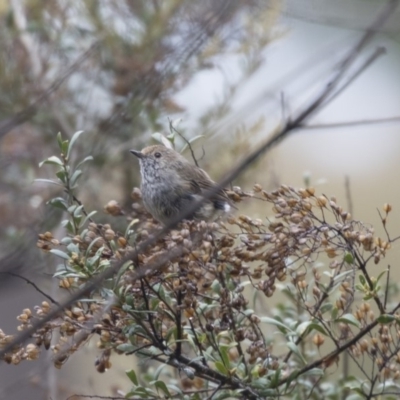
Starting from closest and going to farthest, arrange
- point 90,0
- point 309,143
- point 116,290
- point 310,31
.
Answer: point 116,290
point 90,0
point 310,31
point 309,143

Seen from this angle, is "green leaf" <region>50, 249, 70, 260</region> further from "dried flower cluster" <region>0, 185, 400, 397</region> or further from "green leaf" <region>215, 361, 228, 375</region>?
"green leaf" <region>215, 361, 228, 375</region>

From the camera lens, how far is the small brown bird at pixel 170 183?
7.18 ft

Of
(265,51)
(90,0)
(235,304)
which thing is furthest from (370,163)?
(235,304)

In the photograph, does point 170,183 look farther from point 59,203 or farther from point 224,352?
point 224,352

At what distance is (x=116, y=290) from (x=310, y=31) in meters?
3.75

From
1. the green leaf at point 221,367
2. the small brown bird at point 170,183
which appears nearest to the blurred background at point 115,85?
the small brown bird at point 170,183

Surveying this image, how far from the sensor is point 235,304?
149 cm

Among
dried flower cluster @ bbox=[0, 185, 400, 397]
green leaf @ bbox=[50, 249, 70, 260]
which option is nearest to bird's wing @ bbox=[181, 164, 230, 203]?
dried flower cluster @ bbox=[0, 185, 400, 397]

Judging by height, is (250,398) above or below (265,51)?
below

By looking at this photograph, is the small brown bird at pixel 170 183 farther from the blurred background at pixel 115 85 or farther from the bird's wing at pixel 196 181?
the blurred background at pixel 115 85

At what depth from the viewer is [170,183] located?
230 cm

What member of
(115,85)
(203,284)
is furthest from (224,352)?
(115,85)

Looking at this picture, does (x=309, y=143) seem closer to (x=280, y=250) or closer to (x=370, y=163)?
(x=370, y=163)

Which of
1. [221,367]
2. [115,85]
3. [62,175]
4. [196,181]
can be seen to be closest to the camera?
[221,367]
